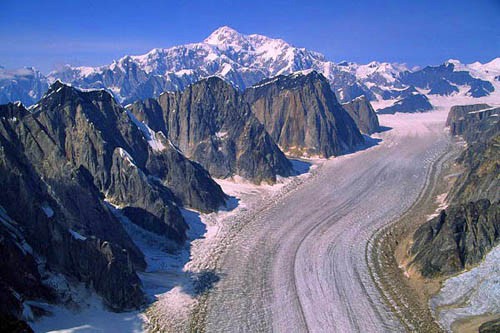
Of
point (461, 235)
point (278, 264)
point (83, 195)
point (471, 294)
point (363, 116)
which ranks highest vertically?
point (363, 116)

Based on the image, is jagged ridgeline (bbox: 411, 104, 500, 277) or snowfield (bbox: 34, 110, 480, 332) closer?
snowfield (bbox: 34, 110, 480, 332)

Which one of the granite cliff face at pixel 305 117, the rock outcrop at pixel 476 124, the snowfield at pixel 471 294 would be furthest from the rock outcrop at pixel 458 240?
the rock outcrop at pixel 476 124

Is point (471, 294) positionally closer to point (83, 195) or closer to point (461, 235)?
point (461, 235)

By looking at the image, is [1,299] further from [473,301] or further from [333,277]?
[473,301]

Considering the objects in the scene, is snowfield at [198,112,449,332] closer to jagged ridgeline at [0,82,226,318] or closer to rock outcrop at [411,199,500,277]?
rock outcrop at [411,199,500,277]

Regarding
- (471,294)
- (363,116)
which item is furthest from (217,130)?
(363,116)

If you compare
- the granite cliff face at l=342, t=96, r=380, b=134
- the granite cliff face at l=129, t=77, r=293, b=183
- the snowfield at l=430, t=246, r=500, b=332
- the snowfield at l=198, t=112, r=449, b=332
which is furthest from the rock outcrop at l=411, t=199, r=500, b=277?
the granite cliff face at l=342, t=96, r=380, b=134

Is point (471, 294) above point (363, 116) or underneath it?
underneath
